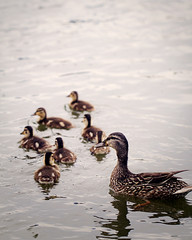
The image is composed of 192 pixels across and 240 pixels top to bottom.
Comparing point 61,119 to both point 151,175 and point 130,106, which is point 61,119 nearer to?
point 130,106

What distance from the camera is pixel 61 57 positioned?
11.6 metres

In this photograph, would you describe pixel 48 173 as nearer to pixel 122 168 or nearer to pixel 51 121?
pixel 122 168

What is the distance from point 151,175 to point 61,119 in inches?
112

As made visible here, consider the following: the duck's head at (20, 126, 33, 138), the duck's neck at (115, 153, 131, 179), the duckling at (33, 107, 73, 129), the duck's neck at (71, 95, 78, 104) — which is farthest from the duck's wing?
the duck's neck at (71, 95, 78, 104)

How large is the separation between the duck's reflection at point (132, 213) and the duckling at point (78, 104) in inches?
123

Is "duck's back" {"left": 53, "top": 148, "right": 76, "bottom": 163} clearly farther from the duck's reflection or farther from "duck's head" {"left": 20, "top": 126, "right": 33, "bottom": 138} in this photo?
the duck's reflection

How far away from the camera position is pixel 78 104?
340 inches

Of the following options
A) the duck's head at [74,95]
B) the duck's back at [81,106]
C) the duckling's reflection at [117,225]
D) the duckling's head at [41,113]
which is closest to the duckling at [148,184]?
the duckling's reflection at [117,225]

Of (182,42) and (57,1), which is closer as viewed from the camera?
(182,42)

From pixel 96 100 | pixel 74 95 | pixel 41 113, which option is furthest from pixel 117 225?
pixel 96 100

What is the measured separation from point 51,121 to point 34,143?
0.99 meters

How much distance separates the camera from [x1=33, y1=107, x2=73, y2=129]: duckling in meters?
7.73

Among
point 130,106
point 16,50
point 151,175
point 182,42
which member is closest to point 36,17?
A: point 16,50

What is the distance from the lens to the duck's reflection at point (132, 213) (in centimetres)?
474
